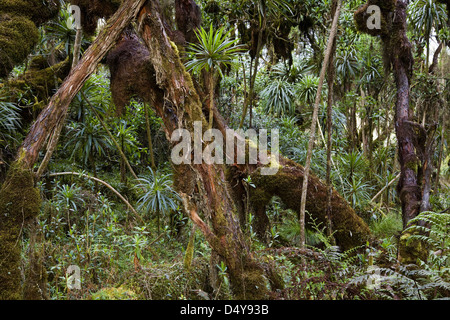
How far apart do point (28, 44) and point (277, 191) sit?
12.3 feet

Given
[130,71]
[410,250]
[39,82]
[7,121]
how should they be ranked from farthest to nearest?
[39,82], [7,121], [130,71], [410,250]

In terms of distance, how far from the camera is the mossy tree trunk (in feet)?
8.56

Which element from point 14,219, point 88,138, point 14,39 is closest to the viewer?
point 14,219

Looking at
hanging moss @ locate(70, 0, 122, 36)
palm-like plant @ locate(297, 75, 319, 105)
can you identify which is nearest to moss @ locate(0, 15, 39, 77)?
hanging moss @ locate(70, 0, 122, 36)

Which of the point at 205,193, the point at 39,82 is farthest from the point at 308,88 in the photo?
the point at 39,82

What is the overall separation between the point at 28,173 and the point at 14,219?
38 centimetres

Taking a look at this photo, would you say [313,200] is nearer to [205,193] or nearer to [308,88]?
[205,193]

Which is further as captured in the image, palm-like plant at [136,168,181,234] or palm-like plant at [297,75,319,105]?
palm-like plant at [297,75,319,105]

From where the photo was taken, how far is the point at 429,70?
862 cm

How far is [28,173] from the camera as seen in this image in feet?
9.21

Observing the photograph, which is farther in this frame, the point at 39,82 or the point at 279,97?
the point at 279,97

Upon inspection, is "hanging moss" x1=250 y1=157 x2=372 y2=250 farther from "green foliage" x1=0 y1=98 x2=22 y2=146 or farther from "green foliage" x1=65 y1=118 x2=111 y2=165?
"green foliage" x1=0 y1=98 x2=22 y2=146

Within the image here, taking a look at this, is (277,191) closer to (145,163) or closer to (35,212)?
(35,212)
